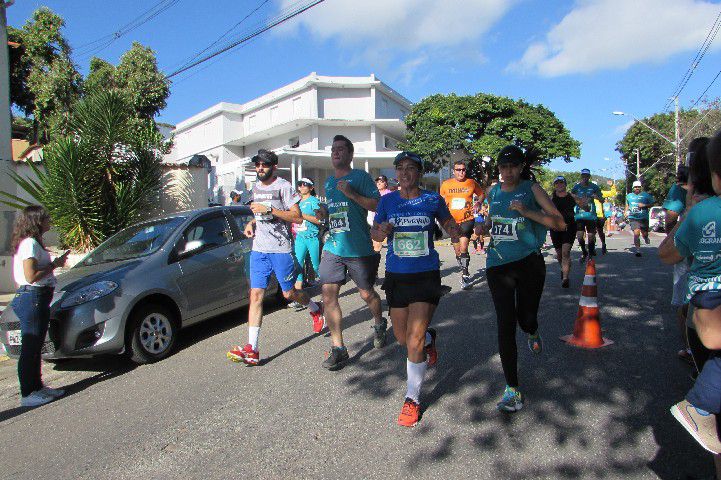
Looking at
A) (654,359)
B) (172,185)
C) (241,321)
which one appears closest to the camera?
(654,359)

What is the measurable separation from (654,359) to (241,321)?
4.98m

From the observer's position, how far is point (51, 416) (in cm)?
420

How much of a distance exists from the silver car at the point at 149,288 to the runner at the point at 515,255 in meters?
3.59

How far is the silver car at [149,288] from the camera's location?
15.9 feet

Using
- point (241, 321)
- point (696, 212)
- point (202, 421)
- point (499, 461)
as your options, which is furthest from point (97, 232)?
point (696, 212)

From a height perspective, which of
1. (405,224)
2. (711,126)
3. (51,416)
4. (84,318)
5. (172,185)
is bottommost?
(51,416)

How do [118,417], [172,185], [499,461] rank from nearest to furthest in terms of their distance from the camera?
[499,461] < [118,417] < [172,185]

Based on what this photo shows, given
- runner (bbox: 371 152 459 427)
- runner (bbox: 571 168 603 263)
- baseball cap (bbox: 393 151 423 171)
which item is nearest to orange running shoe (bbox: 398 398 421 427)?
runner (bbox: 371 152 459 427)

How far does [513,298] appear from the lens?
11.7 feet

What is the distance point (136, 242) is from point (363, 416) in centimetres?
396

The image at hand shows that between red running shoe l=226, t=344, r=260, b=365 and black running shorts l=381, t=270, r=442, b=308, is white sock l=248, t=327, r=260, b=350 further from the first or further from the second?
black running shorts l=381, t=270, r=442, b=308

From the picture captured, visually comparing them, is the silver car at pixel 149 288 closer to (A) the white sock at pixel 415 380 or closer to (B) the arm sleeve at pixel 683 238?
(A) the white sock at pixel 415 380

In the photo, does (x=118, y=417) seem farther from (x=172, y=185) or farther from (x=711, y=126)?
(x=711, y=126)

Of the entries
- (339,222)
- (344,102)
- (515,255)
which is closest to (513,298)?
(515,255)
